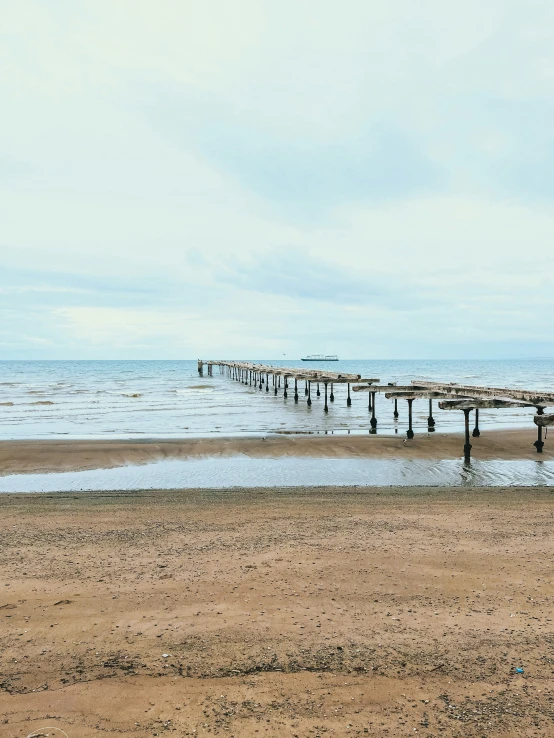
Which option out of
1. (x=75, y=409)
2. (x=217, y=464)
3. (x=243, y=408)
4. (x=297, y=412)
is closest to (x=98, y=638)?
(x=217, y=464)

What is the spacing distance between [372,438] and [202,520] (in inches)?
448

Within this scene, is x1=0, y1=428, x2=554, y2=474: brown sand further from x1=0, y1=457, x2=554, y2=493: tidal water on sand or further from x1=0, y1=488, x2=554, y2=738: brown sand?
x1=0, y1=488, x2=554, y2=738: brown sand

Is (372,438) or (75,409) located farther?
(75,409)

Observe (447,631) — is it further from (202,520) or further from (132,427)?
(132,427)

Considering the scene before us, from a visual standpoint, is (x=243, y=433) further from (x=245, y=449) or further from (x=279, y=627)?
(x=279, y=627)

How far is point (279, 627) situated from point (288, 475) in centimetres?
841

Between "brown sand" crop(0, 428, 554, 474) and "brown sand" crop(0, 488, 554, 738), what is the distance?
23.6 ft

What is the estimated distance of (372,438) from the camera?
18812 mm

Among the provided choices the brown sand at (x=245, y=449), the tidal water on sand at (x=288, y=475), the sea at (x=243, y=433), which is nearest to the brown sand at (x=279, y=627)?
the tidal water on sand at (x=288, y=475)

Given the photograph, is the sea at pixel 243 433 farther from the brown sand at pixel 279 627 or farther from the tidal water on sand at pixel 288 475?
the brown sand at pixel 279 627

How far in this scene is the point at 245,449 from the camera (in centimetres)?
1661

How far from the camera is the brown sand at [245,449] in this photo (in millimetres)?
15094

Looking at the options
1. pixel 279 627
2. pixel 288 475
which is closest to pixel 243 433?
pixel 288 475

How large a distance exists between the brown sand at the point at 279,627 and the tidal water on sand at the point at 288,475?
12.8 ft
